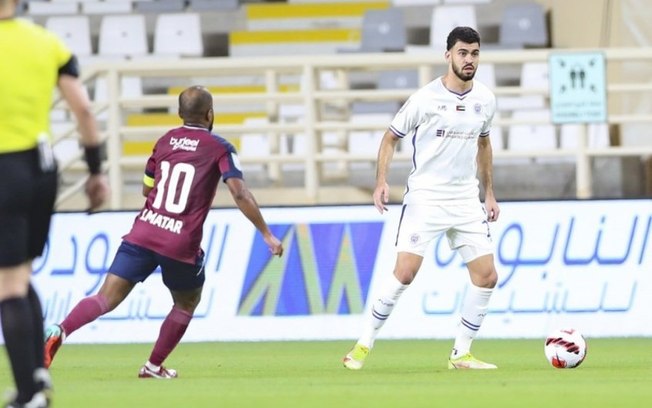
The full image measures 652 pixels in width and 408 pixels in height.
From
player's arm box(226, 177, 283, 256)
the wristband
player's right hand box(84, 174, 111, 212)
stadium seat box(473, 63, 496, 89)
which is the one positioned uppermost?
the wristband

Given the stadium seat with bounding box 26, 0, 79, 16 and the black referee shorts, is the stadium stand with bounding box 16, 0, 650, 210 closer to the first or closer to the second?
the stadium seat with bounding box 26, 0, 79, 16

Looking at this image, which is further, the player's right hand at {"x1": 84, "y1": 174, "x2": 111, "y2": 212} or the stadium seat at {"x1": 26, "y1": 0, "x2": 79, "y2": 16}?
the stadium seat at {"x1": 26, "y1": 0, "x2": 79, "y2": 16}

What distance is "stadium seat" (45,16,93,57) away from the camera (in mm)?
21984

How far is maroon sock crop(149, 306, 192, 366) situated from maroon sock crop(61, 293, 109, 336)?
42 cm

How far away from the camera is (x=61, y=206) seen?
18.0 metres

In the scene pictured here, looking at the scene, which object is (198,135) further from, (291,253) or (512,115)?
(512,115)

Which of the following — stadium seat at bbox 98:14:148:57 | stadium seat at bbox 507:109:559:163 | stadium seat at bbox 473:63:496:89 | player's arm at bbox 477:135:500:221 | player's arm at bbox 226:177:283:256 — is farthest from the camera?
stadium seat at bbox 98:14:148:57

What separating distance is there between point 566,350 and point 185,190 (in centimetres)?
262

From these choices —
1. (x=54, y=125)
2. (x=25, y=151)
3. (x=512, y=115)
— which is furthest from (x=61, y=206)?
(x=25, y=151)

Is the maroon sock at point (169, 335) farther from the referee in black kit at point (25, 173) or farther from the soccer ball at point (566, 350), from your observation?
the referee in black kit at point (25, 173)

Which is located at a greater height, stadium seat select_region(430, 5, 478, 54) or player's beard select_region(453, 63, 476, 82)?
player's beard select_region(453, 63, 476, 82)

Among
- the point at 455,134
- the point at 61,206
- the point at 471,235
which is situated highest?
the point at 455,134

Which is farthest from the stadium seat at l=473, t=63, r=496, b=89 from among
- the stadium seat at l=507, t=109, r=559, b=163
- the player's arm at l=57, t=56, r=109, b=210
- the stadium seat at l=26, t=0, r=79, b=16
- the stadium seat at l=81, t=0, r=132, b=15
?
the player's arm at l=57, t=56, r=109, b=210

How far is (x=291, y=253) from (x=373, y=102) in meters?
5.57
